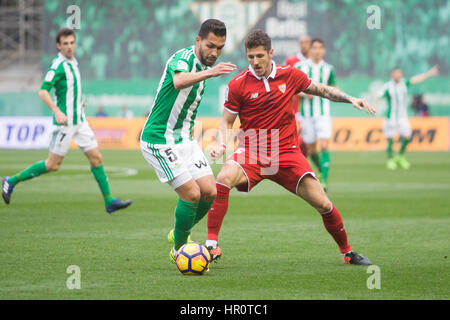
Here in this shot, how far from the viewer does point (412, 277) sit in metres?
6.40

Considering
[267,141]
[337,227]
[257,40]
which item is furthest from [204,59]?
[337,227]

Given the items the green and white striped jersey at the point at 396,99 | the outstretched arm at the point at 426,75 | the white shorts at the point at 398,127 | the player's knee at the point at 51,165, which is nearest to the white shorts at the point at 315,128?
the outstretched arm at the point at 426,75

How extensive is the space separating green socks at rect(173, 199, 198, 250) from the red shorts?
643 mm

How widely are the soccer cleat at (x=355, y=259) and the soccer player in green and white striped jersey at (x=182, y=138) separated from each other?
4.36ft

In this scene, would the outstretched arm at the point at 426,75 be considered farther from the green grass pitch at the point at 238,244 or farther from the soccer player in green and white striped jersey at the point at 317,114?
the soccer player in green and white striped jersey at the point at 317,114

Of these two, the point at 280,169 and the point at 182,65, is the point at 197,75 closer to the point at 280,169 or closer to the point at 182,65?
the point at 182,65

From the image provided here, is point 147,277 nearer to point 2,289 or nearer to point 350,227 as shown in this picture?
point 2,289

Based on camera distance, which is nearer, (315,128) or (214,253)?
(214,253)

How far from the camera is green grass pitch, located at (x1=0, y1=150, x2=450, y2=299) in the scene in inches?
231

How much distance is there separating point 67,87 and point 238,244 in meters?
4.10

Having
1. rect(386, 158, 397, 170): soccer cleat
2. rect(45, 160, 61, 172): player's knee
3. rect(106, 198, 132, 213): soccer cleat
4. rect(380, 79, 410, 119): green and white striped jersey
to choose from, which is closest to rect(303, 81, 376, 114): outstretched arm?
rect(106, 198, 132, 213): soccer cleat

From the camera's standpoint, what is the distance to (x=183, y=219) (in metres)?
6.85
